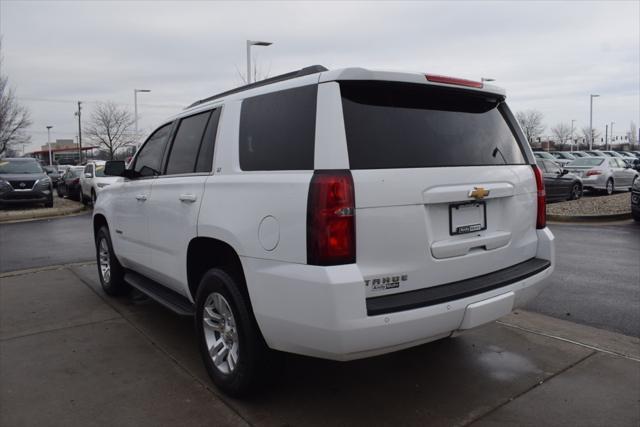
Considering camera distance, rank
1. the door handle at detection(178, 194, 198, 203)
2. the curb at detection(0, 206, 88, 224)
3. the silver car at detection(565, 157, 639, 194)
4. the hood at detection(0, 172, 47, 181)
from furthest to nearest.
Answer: the silver car at detection(565, 157, 639, 194), the hood at detection(0, 172, 47, 181), the curb at detection(0, 206, 88, 224), the door handle at detection(178, 194, 198, 203)

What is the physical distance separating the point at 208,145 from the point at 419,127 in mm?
1608

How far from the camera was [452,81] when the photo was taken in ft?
11.0

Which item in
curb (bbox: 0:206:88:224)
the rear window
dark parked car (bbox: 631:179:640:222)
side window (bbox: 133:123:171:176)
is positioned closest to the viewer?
the rear window

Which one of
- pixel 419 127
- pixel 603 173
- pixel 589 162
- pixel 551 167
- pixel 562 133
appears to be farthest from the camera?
pixel 562 133

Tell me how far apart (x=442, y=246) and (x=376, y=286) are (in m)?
0.51

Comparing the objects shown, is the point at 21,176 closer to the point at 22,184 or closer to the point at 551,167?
the point at 22,184

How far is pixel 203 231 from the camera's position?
365cm

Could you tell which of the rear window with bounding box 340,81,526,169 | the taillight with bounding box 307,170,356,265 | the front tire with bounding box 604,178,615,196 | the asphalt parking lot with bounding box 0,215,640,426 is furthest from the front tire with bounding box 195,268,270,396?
the front tire with bounding box 604,178,615,196

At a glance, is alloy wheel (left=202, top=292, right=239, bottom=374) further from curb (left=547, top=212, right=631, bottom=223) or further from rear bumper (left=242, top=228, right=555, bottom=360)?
curb (left=547, top=212, right=631, bottom=223)

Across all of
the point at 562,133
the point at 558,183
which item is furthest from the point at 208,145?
the point at 562,133

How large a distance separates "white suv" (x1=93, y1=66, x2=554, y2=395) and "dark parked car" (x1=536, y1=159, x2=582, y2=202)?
13749mm

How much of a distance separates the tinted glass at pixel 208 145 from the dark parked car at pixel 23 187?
53.3ft

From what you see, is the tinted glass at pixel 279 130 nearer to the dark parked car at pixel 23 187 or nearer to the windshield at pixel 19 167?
the dark parked car at pixel 23 187

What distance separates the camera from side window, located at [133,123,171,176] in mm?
4871
